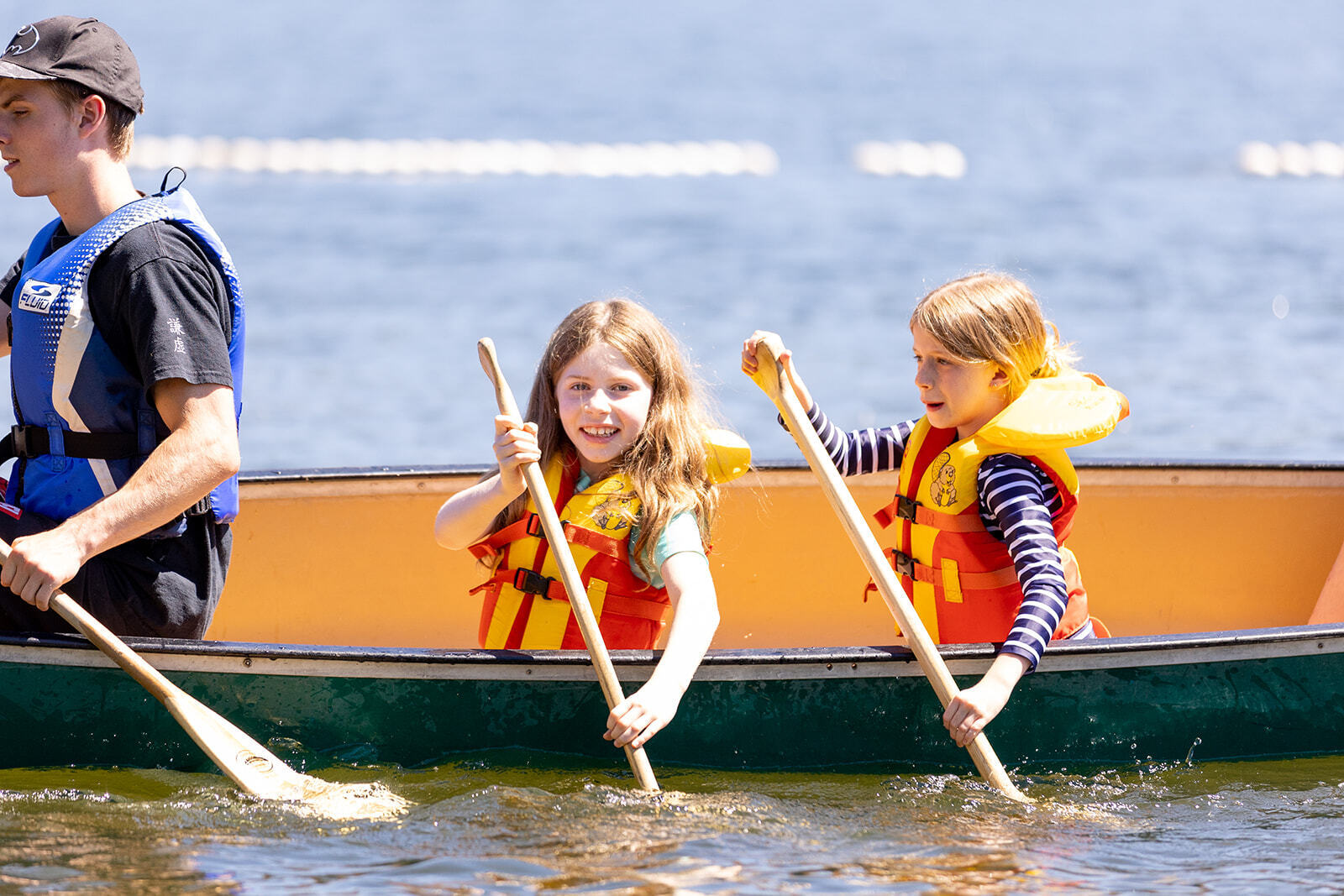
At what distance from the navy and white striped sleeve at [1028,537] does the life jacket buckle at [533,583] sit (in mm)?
944

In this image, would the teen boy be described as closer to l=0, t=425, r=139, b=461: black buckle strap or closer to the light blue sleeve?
l=0, t=425, r=139, b=461: black buckle strap

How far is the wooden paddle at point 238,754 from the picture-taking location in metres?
2.99

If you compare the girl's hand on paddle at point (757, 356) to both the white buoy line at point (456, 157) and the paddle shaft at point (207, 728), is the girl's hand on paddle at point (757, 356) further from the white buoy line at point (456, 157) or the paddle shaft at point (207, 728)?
the white buoy line at point (456, 157)

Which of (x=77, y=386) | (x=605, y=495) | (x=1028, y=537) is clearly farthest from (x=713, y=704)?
(x=77, y=386)

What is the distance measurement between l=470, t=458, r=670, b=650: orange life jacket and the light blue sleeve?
0.07 m

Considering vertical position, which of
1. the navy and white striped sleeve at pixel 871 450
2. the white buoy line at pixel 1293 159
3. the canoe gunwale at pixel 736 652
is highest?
the white buoy line at pixel 1293 159

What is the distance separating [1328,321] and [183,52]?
101 feet

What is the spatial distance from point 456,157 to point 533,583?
22311mm

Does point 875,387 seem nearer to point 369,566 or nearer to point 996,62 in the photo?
point 369,566

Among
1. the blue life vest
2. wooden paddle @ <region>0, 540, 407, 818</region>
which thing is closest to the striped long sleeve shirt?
wooden paddle @ <region>0, 540, 407, 818</region>

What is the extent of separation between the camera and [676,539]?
3.25 meters

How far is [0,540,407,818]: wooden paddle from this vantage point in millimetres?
2992

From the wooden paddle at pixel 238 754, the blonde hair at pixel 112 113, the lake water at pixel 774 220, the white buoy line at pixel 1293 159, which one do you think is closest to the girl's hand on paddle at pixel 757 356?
the wooden paddle at pixel 238 754

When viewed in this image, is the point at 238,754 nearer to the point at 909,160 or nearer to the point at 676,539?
the point at 676,539
